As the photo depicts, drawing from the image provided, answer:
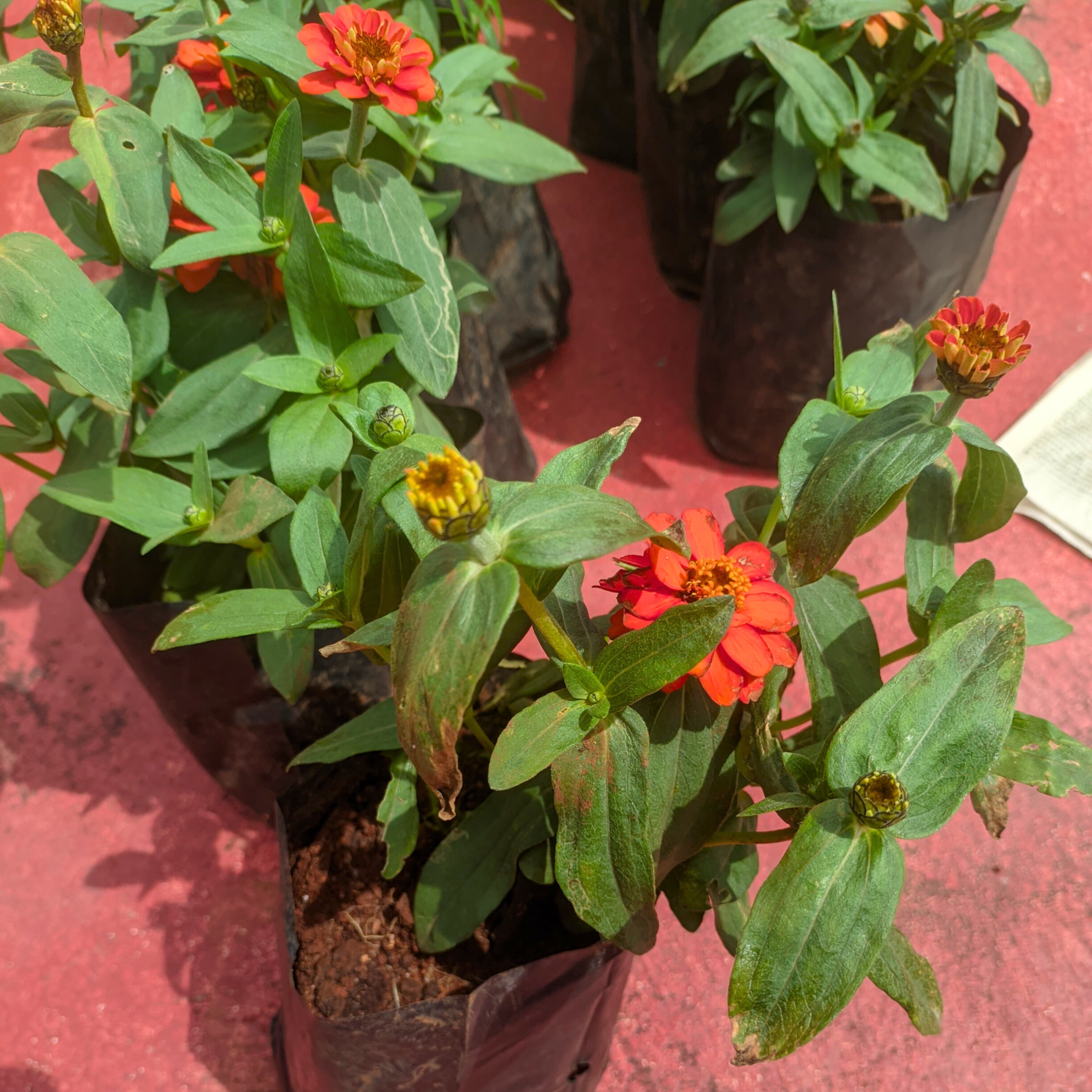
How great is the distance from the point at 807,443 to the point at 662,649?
0.64 feet

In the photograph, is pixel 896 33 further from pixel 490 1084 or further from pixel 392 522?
pixel 490 1084

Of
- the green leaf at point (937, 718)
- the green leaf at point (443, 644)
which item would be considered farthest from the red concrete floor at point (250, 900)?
the green leaf at point (443, 644)

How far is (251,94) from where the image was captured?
786mm

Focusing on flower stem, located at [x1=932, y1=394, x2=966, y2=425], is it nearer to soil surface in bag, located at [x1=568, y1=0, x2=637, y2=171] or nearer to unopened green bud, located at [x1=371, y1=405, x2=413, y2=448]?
unopened green bud, located at [x1=371, y1=405, x2=413, y2=448]

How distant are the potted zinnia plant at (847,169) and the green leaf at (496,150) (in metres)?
0.30

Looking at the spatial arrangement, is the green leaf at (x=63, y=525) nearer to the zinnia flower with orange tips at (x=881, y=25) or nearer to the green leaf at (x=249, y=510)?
the green leaf at (x=249, y=510)

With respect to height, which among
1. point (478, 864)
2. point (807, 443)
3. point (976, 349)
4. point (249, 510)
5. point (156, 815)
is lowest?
point (156, 815)

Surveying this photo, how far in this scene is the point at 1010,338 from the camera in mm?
518

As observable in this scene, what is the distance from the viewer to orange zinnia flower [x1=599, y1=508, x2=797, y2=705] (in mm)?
522

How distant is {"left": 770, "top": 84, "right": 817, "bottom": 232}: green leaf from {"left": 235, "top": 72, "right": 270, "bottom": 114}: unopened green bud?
0.54 m

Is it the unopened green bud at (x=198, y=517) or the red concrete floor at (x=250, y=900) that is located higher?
the unopened green bud at (x=198, y=517)

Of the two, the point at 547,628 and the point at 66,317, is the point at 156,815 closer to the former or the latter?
the point at 66,317

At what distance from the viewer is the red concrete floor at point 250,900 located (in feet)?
3.30

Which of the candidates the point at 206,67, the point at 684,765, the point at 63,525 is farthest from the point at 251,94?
the point at 684,765
